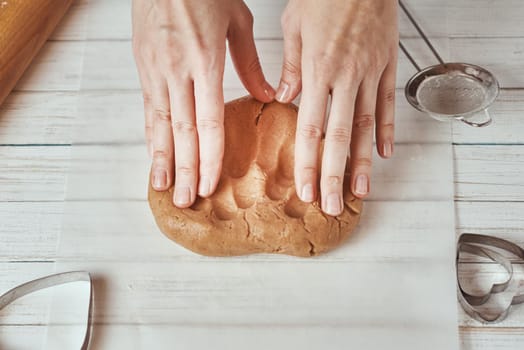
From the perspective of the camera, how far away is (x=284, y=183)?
58.7 inches

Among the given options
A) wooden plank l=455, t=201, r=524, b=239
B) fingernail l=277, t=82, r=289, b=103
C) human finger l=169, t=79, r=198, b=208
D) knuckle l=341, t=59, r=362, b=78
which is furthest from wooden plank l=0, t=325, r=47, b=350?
wooden plank l=455, t=201, r=524, b=239

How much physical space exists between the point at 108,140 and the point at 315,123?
0.57 metres

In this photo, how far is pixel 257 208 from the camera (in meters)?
1.43

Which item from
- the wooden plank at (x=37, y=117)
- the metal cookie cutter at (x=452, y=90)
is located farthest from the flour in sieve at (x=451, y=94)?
the wooden plank at (x=37, y=117)

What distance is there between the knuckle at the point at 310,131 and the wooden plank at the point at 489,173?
16.7 inches

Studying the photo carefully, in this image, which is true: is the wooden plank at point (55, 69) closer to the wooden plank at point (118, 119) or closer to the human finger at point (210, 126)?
the wooden plank at point (118, 119)

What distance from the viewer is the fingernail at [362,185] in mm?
1444

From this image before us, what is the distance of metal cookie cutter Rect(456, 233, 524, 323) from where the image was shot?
1.41 metres

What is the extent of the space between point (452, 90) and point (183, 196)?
0.73 m

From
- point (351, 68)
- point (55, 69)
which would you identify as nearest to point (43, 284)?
point (55, 69)

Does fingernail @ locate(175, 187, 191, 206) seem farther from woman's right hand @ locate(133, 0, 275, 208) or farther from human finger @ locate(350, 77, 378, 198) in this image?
human finger @ locate(350, 77, 378, 198)

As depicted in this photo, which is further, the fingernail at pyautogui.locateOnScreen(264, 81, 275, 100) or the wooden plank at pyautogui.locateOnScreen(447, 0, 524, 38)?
the wooden plank at pyautogui.locateOnScreen(447, 0, 524, 38)

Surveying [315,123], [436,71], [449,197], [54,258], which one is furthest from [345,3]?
[54,258]

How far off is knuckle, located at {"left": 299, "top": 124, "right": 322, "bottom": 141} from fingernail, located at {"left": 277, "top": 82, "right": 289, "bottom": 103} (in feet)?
0.46
